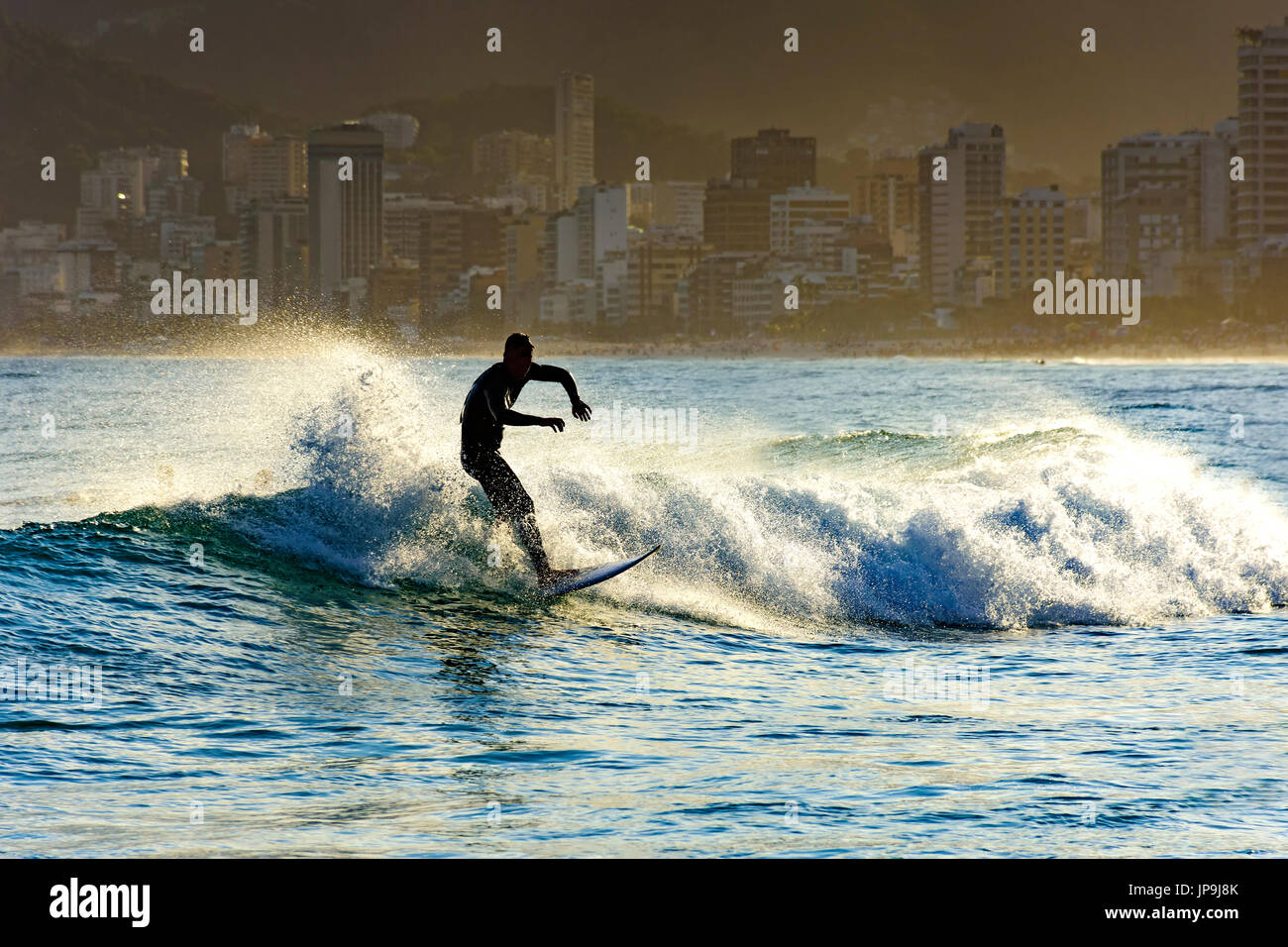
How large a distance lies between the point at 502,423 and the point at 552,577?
1494 mm

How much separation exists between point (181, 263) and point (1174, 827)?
177m

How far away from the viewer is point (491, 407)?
1070cm

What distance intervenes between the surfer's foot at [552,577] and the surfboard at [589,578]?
34 mm

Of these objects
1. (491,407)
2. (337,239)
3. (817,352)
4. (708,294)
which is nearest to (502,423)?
(491,407)

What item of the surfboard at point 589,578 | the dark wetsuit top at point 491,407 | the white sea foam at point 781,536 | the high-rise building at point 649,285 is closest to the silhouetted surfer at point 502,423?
the dark wetsuit top at point 491,407

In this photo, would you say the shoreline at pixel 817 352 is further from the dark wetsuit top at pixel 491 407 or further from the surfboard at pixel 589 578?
the dark wetsuit top at pixel 491 407

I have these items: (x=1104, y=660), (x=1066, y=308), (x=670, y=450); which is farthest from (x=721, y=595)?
(x=1066, y=308)

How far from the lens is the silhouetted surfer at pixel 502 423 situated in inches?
417

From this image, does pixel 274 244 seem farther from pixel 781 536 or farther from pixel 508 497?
pixel 508 497

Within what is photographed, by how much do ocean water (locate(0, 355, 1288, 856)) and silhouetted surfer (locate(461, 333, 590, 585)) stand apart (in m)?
0.93

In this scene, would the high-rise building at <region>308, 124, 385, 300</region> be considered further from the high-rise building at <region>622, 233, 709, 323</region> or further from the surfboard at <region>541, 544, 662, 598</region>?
the surfboard at <region>541, 544, 662, 598</region>

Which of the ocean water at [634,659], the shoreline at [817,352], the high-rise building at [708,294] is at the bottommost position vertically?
the ocean water at [634,659]

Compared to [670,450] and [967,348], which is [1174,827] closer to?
[670,450]

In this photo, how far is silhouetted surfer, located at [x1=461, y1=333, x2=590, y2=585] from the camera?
1060 centimetres
